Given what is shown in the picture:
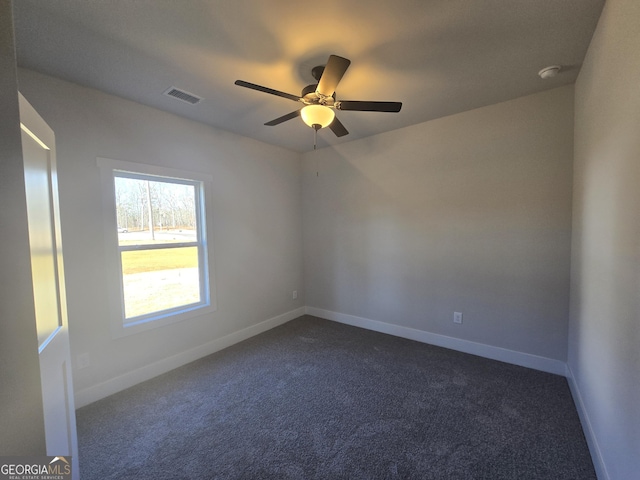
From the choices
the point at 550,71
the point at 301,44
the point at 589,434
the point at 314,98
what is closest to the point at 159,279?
the point at 314,98

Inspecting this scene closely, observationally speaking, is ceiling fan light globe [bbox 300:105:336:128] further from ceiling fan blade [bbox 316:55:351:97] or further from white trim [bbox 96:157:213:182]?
white trim [bbox 96:157:213:182]

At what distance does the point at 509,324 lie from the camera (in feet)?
9.11

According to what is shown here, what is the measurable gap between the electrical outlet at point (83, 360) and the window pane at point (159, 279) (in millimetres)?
413

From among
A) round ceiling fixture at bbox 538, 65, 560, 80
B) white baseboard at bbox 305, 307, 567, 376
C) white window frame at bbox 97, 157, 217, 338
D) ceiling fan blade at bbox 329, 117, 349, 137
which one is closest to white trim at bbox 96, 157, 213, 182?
white window frame at bbox 97, 157, 217, 338

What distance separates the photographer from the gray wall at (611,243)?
1.19 metres

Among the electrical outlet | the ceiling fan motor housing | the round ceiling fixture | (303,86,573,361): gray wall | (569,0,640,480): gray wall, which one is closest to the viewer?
(569,0,640,480): gray wall

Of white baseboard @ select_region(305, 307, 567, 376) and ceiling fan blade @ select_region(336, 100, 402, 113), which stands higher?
ceiling fan blade @ select_region(336, 100, 402, 113)

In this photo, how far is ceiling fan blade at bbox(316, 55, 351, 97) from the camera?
166 centimetres

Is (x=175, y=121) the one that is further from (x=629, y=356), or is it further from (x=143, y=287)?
(x=629, y=356)

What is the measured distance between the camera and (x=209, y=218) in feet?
10.3

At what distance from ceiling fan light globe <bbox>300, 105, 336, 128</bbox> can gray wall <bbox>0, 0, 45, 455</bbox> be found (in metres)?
1.57

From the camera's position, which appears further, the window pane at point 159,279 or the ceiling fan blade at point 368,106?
the window pane at point 159,279

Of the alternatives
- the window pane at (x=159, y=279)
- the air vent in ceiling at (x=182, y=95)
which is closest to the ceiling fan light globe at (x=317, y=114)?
the air vent in ceiling at (x=182, y=95)

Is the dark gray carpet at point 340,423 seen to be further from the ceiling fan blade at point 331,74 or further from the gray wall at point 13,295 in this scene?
the ceiling fan blade at point 331,74
